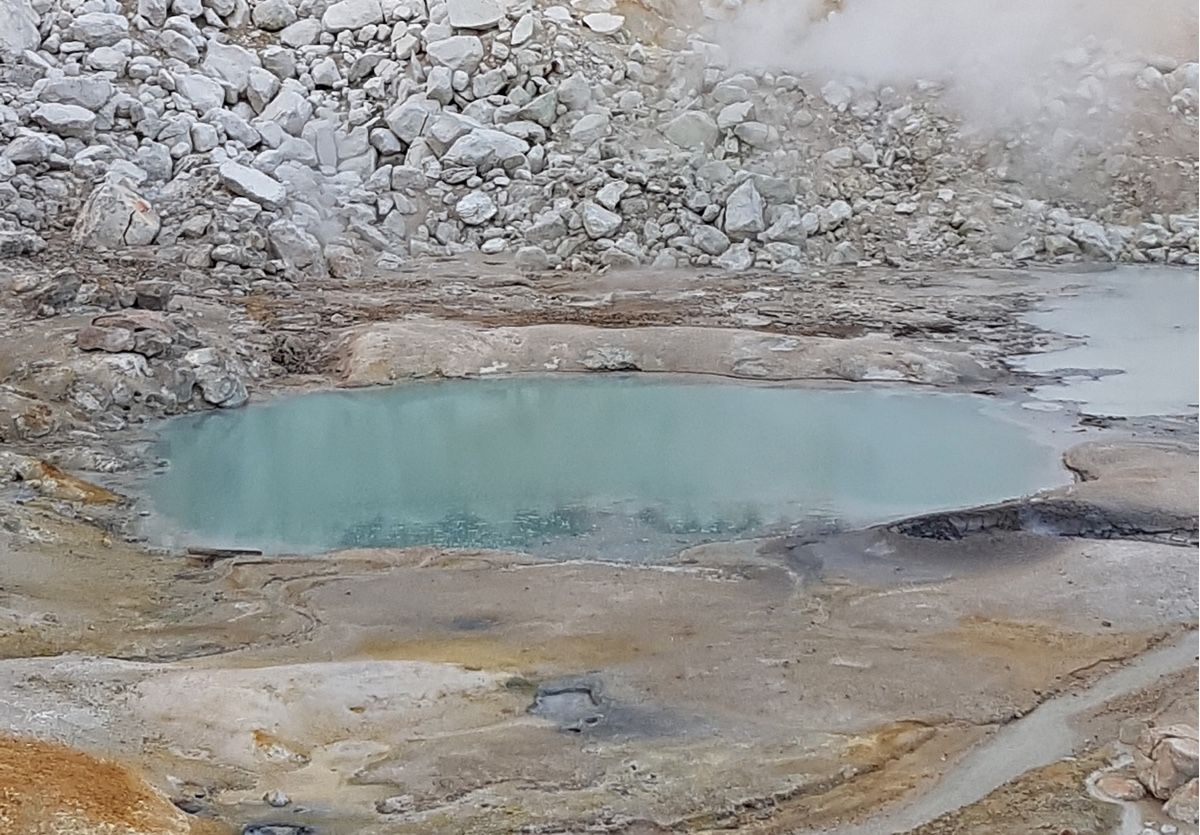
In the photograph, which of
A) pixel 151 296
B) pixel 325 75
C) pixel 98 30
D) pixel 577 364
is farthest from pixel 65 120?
pixel 577 364

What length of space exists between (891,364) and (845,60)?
9691 mm

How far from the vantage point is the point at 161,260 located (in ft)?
53.2

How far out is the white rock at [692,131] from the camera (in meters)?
19.1

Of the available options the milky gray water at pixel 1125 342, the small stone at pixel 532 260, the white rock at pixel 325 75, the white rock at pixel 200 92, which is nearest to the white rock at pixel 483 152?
the small stone at pixel 532 260

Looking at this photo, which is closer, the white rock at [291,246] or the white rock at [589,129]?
the white rock at [291,246]

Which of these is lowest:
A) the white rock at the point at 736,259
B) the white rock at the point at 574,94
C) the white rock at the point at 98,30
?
the white rock at the point at 736,259

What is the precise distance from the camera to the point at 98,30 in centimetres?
1939

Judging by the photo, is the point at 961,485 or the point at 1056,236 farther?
the point at 1056,236

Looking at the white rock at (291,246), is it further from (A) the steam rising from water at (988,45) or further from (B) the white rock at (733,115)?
(A) the steam rising from water at (988,45)

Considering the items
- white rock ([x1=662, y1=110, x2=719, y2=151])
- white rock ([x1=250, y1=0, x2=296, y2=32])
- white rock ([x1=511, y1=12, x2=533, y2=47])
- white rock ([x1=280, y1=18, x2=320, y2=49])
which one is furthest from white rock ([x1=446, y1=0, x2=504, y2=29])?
white rock ([x1=662, y1=110, x2=719, y2=151])

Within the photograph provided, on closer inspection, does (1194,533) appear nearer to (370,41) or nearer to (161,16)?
(370,41)

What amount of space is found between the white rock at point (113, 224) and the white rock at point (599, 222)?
213 inches

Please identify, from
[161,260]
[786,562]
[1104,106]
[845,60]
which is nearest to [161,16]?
[161,260]

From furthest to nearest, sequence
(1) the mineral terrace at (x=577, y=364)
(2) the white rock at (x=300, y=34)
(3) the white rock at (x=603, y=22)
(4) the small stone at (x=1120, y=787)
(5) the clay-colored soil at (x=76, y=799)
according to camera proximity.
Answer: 1. (3) the white rock at (x=603, y=22)
2. (2) the white rock at (x=300, y=34)
3. (1) the mineral terrace at (x=577, y=364)
4. (4) the small stone at (x=1120, y=787)
5. (5) the clay-colored soil at (x=76, y=799)
